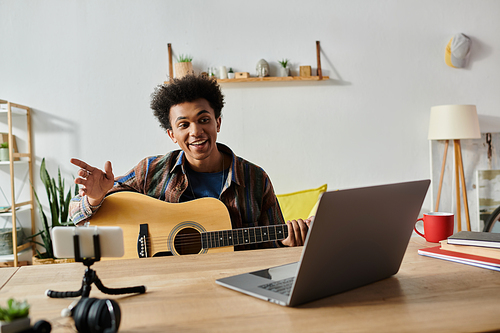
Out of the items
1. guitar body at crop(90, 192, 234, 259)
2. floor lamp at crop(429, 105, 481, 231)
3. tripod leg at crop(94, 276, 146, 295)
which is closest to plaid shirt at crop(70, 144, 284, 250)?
guitar body at crop(90, 192, 234, 259)

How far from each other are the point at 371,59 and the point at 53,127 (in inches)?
96.3

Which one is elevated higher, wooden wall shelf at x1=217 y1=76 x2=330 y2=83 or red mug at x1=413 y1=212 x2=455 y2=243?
wooden wall shelf at x1=217 y1=76 x2=330 y2=83

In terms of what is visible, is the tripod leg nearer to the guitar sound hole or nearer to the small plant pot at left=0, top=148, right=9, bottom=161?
the guitar sound hole

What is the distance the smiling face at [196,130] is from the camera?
1812 mm

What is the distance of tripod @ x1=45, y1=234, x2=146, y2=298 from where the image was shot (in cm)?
73

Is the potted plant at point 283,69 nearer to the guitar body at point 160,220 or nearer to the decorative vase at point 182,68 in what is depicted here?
the decorative vase at point 182,68

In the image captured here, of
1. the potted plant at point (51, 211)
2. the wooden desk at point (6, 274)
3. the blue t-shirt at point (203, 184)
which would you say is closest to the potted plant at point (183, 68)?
the potted plant at point (51, 211)

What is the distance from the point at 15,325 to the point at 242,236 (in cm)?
110

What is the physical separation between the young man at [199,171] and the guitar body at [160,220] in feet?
0.33

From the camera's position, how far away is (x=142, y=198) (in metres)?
1.68

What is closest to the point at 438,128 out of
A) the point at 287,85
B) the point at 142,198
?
the point at 287,85

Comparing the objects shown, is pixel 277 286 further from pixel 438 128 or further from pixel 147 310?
pixel 438 128

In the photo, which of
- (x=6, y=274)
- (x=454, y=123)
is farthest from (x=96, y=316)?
(x=454, y=123)

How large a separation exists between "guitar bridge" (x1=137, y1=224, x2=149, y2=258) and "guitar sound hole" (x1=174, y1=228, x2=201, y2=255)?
117 mm
